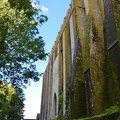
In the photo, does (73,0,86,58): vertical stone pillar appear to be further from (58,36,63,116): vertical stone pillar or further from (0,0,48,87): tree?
(58,36,63,116): vertical stone pillar

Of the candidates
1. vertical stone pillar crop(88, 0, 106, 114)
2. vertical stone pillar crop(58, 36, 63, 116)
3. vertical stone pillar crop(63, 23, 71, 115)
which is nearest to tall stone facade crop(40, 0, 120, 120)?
vertical stone pillar crop(88, 0, 106, 114)

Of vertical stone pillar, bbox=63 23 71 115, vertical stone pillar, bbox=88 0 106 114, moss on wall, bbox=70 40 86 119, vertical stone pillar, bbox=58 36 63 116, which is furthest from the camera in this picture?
vertical stone pillar, bbox=58 36 63 116

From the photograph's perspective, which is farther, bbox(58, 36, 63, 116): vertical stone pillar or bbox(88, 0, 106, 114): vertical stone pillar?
bbox(58, 36, 63, 116): vertical stone pillar

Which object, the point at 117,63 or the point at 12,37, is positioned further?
the point at 12,37

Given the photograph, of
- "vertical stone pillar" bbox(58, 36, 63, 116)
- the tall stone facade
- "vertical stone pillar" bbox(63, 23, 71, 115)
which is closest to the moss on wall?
the tall stone facade

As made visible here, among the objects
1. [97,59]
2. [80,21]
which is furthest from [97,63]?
[80,21]

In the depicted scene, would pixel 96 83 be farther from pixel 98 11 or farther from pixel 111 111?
pixel 98 11

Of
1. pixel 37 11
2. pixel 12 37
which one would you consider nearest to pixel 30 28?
pixel 12 37

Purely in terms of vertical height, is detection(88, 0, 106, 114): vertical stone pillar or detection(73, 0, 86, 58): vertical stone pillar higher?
detection(73, 0, 86, 58): vertical stone pillar

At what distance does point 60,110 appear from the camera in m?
16.0

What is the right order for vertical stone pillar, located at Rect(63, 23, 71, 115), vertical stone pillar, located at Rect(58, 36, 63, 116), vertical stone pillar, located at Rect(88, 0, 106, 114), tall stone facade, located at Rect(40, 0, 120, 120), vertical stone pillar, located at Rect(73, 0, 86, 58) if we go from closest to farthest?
tall stone facade, located at Rect(40, 0, 120, 120), vertical stone pillar, located at Rect(88, 0, 106, 114), vertical stone pillar, located at Rect(73, 0, 86, 58), vertical stone pillar, located at Rect(63, 23, 71, 115), vertical stone pillar, located at Rect(58, 36, 63, 116)

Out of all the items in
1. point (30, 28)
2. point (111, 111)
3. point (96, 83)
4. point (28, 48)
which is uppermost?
point (30, 28)

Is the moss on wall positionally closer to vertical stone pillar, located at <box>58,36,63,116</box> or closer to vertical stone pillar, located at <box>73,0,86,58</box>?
vertical stone pillar, located at <box>73,0,86,58</box>

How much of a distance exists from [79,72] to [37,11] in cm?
396
